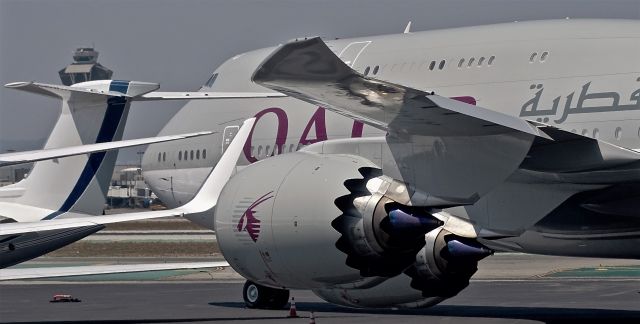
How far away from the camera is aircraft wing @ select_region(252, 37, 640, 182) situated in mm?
13023

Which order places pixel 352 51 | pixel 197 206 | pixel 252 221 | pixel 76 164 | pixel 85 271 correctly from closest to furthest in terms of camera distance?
pixel 252 221
pixel 197 206
pixel 85 271
pixel 352 51
pixel 76 164

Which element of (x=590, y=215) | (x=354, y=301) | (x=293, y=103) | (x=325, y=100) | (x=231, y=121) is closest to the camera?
(x=325, y=100)

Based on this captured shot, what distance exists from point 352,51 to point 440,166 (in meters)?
9.36

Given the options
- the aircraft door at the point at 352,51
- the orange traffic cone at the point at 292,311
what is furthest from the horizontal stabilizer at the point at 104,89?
the orange traffic cone at the point at 292,311

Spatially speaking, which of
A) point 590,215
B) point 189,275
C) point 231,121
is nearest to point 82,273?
point 231,121

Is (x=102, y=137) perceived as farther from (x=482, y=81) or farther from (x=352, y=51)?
(x=482, y=81)

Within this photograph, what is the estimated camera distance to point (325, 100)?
45.8ft

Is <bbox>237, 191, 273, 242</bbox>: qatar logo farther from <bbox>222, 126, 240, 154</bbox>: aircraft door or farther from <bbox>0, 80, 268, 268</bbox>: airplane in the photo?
<bbox>222, 126, 240, 154</bbox>: aircraft door

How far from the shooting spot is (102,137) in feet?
81.4

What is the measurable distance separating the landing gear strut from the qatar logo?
6939 millimetres

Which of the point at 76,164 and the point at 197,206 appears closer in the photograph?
the point at 197,206

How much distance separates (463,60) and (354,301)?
4.37m

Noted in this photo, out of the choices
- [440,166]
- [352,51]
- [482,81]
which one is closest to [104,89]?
[352,51]

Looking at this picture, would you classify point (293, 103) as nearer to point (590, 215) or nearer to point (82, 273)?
point (82, 273)
